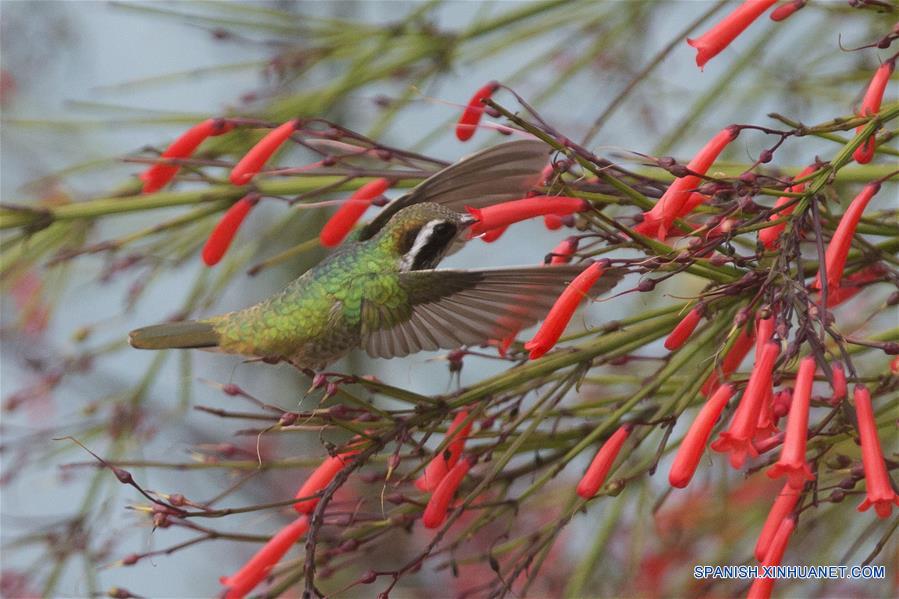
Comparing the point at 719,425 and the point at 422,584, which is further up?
the point at 719,425

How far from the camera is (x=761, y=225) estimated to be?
2.16 m

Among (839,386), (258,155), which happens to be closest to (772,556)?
(839,386)

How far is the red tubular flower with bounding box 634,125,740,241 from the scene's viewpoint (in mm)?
2205

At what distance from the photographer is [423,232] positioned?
2.82 metres

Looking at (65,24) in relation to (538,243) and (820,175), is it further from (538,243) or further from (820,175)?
(820,175)

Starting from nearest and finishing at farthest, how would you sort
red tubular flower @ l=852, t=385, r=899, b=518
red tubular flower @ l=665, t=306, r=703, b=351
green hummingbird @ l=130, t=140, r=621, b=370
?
red tubular flower @ l=852, t=385, r=899, b=518 → red tubular flower @ l=665, t=306, r=703, b=351 → green hummingbird @ l=130, t=140, r=621, b=370

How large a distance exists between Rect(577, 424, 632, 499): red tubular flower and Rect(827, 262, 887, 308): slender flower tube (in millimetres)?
575

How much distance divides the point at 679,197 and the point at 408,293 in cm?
92

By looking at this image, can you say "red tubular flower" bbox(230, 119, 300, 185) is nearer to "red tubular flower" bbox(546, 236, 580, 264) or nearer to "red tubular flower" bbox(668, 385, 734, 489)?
"red tubular flower" bbox(546, 236, 580, 264)

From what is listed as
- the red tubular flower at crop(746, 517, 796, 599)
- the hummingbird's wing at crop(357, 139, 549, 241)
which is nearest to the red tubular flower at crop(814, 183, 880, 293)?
the red tubular flower at crop(746, 517, 796, 599)

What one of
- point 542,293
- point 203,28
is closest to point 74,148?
point 203,28

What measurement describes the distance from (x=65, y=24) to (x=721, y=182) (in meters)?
4.60

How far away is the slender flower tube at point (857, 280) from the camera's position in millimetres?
2555

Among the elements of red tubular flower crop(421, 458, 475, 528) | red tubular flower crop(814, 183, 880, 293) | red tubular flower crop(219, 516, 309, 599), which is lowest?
red tubular flower crop(219, 516, 309, 599)
